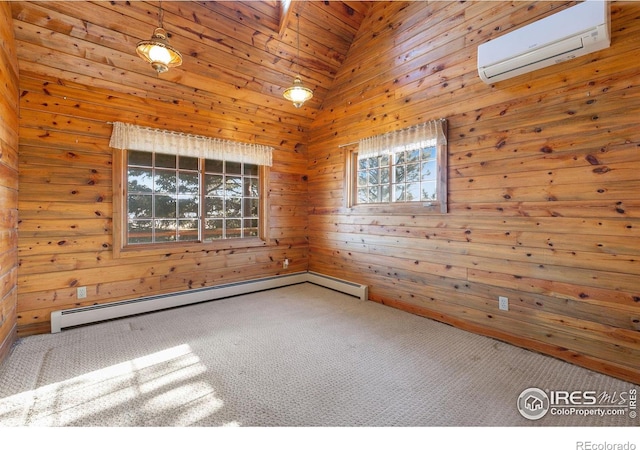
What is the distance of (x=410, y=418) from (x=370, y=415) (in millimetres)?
225

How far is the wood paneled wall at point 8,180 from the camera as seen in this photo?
7.58ft

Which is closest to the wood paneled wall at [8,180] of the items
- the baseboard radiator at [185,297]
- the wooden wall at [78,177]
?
the wooden wall at [78,177]

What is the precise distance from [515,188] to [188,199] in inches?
145

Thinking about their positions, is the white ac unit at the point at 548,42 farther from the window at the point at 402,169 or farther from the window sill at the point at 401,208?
the window sill at the point at 401,208

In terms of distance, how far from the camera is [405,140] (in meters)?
3.50

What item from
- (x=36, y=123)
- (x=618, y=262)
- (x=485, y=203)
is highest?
(x=36, y=123)

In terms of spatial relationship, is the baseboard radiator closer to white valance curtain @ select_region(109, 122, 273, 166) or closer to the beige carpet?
the beige carpet

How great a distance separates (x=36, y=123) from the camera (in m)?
2.87

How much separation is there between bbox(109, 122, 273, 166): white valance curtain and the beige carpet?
196cm

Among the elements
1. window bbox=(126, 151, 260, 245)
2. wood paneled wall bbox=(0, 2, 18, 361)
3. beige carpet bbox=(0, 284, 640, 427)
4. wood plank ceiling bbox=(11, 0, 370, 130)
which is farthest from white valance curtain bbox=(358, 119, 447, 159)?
wood paneled wall bbox=(0, 2, 18, 361)

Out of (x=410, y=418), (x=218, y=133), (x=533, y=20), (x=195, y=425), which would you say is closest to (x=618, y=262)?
(x=410, y=418)

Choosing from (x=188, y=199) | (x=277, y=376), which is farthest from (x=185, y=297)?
(x=277, y=376)

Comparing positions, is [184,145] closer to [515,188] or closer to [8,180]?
[8,180]

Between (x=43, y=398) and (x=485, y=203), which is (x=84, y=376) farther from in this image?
(x=485, y=203)
